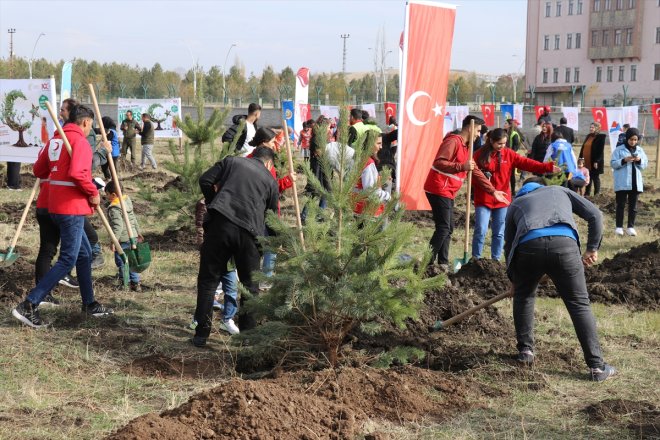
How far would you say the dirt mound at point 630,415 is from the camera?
4.91 meters

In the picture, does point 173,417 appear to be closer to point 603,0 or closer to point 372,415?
point 372,415

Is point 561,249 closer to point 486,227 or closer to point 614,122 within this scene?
point 486,227

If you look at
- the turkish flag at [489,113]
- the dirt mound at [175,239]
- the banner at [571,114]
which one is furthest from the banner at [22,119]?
the turkish flag at [489,113]

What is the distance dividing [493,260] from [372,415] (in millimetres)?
4801

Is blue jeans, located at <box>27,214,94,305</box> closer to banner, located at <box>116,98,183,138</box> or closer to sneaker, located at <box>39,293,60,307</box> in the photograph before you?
sneaker, located at <box>39,293,60,307</box>

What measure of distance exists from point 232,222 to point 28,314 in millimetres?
2069

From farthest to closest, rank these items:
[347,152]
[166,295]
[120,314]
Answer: [166,295], [120,314], [347,152]

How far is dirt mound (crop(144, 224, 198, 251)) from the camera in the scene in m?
11.5

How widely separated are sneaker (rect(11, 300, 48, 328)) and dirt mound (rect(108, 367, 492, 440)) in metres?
2.71

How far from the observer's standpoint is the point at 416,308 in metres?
5.78

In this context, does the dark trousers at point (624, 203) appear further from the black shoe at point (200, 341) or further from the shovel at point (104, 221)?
the black shoe at point (200, 341)

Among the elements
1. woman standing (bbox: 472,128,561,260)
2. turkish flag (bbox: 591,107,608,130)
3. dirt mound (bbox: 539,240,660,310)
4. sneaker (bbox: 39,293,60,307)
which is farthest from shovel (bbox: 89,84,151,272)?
turkish flag (bbox: 591,107,608,130)

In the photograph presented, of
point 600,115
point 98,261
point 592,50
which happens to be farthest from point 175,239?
point 592,50

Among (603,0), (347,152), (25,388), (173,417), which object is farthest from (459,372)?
(603,0)
